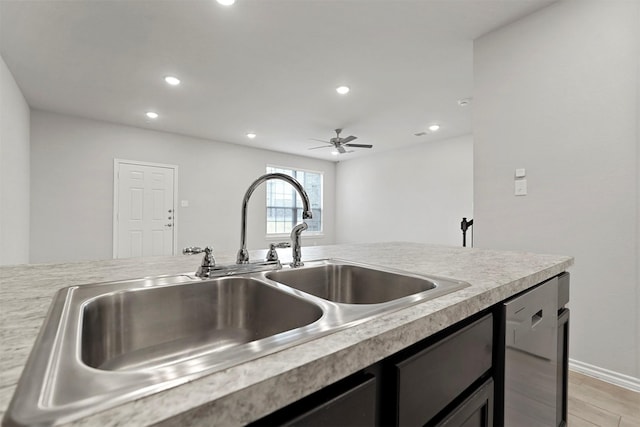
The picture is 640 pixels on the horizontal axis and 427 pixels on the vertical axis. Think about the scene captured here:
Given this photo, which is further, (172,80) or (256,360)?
(172,80)

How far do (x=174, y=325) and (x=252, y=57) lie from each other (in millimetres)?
2805

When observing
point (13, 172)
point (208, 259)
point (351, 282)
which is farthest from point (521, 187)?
point (13, 172)

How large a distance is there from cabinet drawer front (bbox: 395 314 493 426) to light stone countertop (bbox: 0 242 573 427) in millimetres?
52

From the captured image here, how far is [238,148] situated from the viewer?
6.19 metres

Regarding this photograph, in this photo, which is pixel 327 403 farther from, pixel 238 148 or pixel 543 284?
pixel 238 148

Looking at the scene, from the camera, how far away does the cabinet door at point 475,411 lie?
66 centimetres

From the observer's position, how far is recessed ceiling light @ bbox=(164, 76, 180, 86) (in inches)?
129

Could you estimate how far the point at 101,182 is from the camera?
15.3ft

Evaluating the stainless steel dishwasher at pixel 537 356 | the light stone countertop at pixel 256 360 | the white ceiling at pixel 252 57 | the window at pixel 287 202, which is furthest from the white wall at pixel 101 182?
the stainless steel dishwasher at pixel 537 356

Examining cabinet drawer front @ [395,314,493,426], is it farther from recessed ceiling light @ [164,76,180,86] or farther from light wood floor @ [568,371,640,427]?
recessed ceiling light @ [164,76,180,86]

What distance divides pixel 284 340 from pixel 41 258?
18.0ft

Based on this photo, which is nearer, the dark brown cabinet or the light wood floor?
the dark brown cabinet

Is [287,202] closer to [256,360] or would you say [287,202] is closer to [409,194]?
[409,194]

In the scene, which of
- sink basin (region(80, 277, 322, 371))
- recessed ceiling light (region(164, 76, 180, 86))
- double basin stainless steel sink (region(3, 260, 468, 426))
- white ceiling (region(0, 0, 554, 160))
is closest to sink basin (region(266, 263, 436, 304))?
double basin stainless steel sink (region(3, 260, 468, 426))
